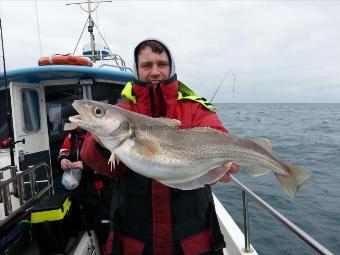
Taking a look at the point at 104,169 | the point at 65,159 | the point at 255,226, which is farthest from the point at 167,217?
the point at 255,226

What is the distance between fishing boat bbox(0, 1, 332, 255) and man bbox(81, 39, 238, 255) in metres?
0.83

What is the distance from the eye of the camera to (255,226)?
9430mm

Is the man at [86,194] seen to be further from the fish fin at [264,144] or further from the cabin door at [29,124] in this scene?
the fish fin at [264,144]

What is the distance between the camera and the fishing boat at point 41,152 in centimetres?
465

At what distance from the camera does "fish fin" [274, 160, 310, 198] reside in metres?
2.97

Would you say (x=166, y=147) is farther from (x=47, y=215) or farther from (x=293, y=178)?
(x=47, y=215)

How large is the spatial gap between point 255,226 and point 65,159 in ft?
20.5

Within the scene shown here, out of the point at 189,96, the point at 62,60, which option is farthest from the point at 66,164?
the point at 189,96

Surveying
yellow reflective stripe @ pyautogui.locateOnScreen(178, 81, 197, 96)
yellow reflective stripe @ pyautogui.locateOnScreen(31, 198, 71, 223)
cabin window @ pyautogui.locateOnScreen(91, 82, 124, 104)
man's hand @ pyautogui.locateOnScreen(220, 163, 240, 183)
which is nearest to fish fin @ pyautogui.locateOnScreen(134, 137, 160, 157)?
man's hand @ pyautogui.locateOnScreen(220, 163, 240, 183)

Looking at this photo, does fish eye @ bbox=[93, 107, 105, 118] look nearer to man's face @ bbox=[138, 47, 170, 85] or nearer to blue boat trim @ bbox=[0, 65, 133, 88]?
man's face @ bbox=[138, 47, 170, 85]

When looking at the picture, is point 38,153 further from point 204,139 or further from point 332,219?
point 332,219

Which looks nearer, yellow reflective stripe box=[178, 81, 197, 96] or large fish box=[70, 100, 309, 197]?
large fish box=[70, 100, 309, 197]

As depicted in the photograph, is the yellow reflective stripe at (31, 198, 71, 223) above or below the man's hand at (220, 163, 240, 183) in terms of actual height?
below

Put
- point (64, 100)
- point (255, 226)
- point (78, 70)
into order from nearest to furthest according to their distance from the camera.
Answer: point (78, 70) < point (64, 100) < point (255, 226)
